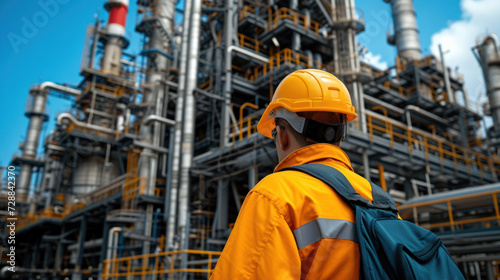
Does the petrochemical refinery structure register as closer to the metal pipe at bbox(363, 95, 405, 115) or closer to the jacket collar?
the metal pipe at bbox(363, 95, 405, 115)

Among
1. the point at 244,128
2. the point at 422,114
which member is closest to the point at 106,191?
the point at 244,128

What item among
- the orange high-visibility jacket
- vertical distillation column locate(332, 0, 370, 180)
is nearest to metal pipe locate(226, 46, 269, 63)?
vertical distillation column locate(332, 0, 370, 180)

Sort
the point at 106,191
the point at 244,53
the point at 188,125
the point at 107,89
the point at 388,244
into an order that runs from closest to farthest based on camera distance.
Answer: the point at 388,244, the point at 188,125, the point at 244,53, the point at 106,191, the point at 107,89

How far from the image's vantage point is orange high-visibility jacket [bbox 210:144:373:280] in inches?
41.2

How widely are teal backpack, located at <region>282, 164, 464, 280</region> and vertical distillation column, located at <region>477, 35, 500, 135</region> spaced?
23.7 m

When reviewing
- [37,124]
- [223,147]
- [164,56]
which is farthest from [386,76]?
[37,124]

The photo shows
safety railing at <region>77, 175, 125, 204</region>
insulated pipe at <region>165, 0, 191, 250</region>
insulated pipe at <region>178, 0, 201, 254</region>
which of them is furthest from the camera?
safety railing at <region>77, 175, 125, 204</region>

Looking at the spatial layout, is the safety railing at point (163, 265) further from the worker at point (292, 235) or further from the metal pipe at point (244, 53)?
the worker at point (292, 235)

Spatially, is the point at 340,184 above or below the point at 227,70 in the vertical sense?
below

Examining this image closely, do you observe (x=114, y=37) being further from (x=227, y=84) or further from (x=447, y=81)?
(x=447, y=81)

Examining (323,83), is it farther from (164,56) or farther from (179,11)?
(179,11)

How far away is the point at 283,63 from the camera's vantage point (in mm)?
16812

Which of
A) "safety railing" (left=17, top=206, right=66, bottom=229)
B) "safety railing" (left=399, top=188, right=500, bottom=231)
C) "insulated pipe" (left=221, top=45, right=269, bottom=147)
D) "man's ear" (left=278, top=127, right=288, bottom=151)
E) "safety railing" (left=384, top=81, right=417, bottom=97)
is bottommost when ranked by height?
"man's ear" (left=278, top=127, right=288, bottom=151)

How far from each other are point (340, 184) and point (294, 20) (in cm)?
1738
